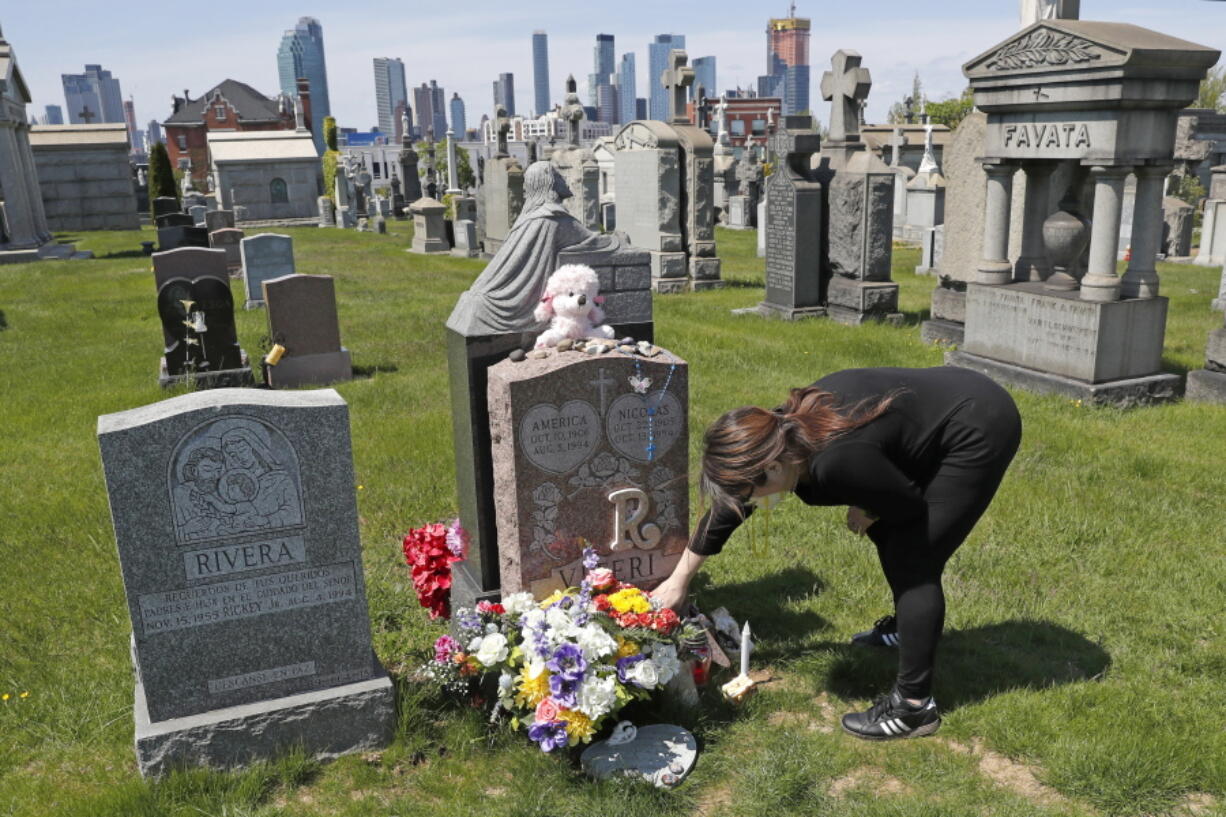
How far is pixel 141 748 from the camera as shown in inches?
135

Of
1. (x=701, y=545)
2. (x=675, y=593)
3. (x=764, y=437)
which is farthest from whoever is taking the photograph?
(x=675, y=593)

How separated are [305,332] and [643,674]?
7.22 m

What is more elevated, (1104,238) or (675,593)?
(1104,238)

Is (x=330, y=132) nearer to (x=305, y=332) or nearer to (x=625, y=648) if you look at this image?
(x=305, y=332)

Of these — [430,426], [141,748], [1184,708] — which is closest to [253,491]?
[141,748]

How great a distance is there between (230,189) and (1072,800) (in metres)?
34.8

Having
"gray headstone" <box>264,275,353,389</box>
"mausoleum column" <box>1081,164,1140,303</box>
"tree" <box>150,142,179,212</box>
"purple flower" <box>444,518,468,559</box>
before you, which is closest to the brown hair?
"purple flower" <box>444,518,468,559</box>

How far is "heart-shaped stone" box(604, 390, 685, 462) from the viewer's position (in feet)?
13.6

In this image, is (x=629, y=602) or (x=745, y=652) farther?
(x=745, y=652)

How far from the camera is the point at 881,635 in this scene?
14.3 ft

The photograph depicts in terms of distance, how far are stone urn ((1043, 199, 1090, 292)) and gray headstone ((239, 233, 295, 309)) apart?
34.0ft

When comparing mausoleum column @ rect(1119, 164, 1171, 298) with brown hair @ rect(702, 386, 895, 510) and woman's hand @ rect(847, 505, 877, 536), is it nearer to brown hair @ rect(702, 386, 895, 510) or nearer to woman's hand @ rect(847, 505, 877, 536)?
woman's hand @ rect(847, 505, 877, 536)

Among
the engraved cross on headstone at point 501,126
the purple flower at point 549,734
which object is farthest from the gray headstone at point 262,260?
the purple flower at point 549,734

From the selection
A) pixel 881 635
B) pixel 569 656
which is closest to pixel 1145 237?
pixel 881 635
